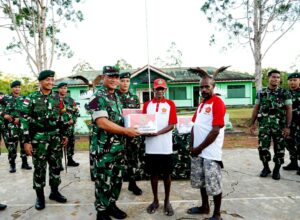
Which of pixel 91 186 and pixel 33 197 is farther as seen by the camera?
pixel 91 186

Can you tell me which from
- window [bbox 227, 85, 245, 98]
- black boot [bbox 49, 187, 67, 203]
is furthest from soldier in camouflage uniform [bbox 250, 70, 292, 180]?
window [bbox 227, 85, 245, 98]

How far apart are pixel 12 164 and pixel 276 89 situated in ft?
18.5

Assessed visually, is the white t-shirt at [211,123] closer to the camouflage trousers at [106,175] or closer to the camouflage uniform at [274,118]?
the camouflage trousers at [106,175]

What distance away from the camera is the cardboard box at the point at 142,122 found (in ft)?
10.1

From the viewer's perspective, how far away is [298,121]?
516 cm

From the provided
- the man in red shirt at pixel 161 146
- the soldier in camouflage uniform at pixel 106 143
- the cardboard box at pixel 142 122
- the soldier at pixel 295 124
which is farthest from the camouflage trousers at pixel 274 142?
the soldier in camouflage uniform at pixel 106 143

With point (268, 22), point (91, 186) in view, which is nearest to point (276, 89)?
point (91, 186)

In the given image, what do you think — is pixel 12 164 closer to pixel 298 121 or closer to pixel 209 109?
pixel 209 109

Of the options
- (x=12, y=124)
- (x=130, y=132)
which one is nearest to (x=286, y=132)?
(x=130, y=132)

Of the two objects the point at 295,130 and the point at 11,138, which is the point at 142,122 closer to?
the point at 295,130

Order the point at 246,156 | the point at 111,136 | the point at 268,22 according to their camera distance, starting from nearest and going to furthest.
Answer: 1. the point at 111,136
2. the point at 246,156
3. the point at 268,22

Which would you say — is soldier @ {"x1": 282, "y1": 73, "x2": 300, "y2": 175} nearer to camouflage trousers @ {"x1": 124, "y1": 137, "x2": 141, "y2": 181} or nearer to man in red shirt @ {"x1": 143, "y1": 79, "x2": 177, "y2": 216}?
man in red shirt @ {"x1": 143, "y1": 79, "x2": 177, "y2": 216}

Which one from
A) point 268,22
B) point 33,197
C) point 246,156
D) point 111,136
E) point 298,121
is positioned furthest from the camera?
point 268,22

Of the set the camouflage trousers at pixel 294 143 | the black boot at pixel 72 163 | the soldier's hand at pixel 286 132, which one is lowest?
the black boot at pixel 72 163
